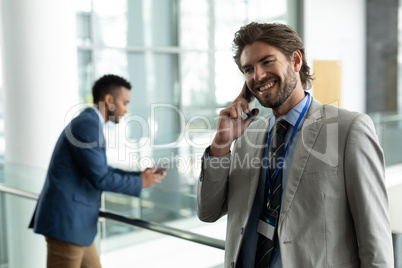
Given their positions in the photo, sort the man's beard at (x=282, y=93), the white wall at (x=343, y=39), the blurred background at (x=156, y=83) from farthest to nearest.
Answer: the white wall at (x=343, y=39) → the blurred background at (x=156, y=83) → the man's beard at (x=282, y=93)

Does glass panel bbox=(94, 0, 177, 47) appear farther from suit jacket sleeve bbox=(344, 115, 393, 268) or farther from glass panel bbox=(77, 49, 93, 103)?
suit jacket sleeve bbox=(344, 115, 393, 268)

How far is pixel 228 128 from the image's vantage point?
1.79 metres

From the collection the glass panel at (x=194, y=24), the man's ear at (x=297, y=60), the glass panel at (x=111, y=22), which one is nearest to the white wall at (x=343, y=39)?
the glass panel at (x=194, y=24)

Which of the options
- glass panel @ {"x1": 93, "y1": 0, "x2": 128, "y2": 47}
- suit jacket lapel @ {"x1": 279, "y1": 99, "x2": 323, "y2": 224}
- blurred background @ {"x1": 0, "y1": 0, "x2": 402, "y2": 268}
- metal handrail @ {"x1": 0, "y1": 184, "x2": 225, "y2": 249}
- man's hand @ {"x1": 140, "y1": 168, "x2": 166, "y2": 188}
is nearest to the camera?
suit jacket lapel @ {"x1": 279, "y1": 99, "x2": 323, "y2": 224}

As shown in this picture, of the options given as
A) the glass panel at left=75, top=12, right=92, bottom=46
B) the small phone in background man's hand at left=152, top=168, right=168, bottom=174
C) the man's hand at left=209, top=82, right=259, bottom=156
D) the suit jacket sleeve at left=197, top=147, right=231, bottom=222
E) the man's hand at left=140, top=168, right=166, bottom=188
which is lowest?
the man's hand at left=140, top=168, right=166, bottom=188

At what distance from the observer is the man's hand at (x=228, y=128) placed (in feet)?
5.81

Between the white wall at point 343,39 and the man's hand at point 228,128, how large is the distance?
821 cm

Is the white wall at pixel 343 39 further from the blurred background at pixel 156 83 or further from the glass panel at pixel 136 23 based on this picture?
the glass panel at pixel 136 23

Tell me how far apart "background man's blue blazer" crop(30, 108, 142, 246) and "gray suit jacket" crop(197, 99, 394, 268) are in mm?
1596

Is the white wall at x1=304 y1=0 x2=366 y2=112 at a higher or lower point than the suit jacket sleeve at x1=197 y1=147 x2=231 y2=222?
higher

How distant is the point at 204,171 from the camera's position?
1.81 metres

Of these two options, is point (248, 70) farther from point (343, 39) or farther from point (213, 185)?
point (343, 39)

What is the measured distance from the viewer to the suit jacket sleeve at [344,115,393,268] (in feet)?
4.73

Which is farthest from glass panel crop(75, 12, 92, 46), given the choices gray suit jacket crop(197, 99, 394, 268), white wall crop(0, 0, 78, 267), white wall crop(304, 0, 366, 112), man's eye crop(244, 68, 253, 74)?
gray suit jacket crop(197, 99, 394, 268)
